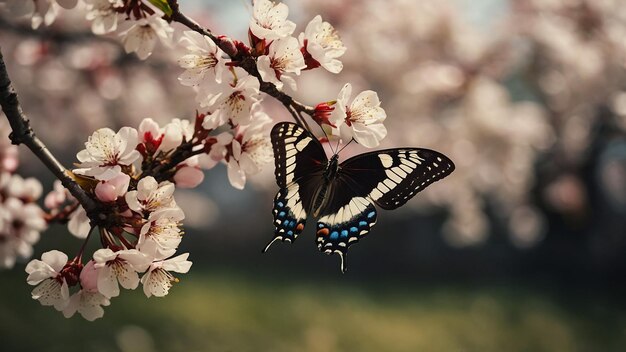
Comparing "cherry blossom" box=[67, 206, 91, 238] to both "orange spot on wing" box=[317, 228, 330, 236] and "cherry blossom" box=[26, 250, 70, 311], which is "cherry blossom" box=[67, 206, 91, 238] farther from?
"orange spot on wing" box=[317, 228, 330, 236]

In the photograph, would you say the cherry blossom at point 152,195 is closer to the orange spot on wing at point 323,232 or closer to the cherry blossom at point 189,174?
the cherry blossom at point 189,174

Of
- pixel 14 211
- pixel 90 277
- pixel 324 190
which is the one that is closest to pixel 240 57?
pixel 324 190

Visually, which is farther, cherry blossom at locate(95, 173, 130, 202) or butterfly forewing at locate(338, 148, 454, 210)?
butterfly forewing at locate(338, 148, 454, 210)

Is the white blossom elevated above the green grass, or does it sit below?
below

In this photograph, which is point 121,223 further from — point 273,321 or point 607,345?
point 607,345

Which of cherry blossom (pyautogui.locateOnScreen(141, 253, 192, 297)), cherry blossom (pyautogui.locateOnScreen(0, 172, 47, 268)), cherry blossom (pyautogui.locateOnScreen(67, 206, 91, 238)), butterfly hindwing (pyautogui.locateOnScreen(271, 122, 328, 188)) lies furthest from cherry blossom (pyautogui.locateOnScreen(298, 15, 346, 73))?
cherry blossom (pyautogui.locateOnScreen(0, 172, 47, 268))

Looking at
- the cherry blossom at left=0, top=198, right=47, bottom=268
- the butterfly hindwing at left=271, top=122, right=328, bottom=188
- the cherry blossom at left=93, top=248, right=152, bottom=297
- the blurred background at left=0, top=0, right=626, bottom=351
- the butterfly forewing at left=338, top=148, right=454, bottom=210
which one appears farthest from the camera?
the blurred background at left=0, top=0, right=626, bottom=351
